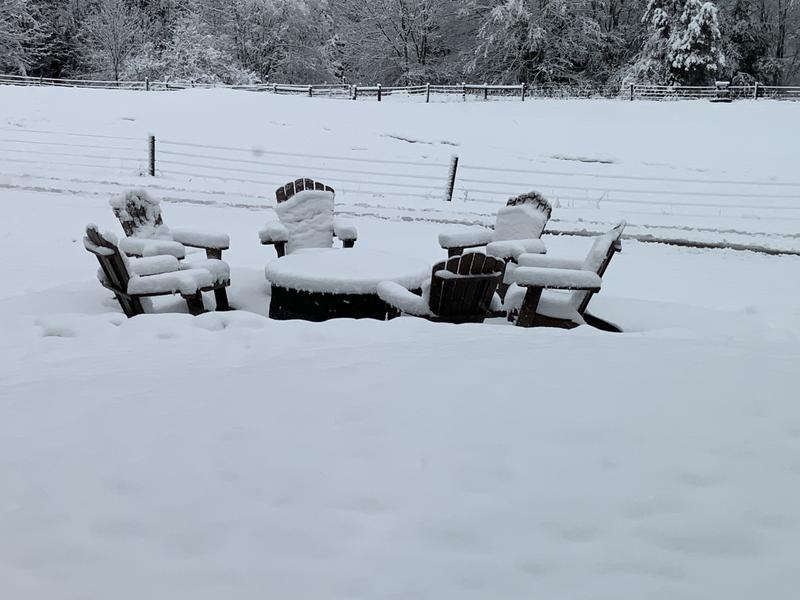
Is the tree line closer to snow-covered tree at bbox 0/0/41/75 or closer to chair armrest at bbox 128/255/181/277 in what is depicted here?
snow-covered tree at bbox 0/0/41/75

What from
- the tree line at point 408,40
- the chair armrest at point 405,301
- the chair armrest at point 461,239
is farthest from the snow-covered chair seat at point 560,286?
the tree line at point 408,40

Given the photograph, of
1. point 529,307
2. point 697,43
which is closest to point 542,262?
point 529,307

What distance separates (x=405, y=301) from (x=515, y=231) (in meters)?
1.82

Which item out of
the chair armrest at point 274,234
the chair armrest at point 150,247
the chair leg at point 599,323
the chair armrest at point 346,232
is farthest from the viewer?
the chair armrest at point 346,232

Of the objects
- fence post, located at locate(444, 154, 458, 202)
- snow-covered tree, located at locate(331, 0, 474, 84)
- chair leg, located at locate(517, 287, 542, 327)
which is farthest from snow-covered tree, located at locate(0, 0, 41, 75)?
chair leg, located at locate(517, 287, 542, 327)

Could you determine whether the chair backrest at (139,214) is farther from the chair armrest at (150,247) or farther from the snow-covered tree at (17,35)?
the snow-covered tree at (17,35)

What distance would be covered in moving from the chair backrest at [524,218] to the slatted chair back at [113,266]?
9.38 ft

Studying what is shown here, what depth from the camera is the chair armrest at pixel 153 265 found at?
14.2 ft

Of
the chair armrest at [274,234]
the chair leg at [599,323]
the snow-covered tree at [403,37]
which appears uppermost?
the snow-covered tree at [403,37]

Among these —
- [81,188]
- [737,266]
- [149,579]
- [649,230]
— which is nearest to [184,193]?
[81,188]

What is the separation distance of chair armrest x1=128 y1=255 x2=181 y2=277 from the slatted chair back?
0.11m

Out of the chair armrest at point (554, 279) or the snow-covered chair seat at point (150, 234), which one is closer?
the chair armrest at point (554, 279)

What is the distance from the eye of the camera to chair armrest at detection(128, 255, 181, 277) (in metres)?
4.34

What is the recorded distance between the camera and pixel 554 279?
4141mm
